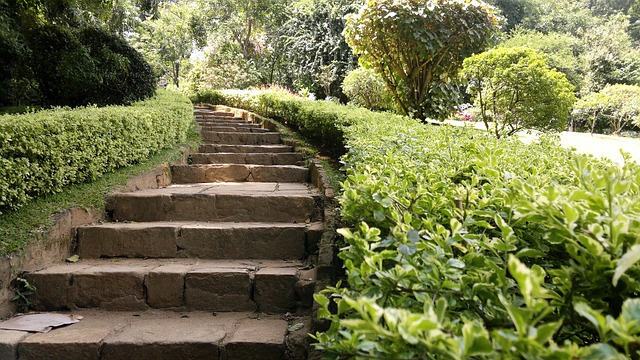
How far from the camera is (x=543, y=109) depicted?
831cm

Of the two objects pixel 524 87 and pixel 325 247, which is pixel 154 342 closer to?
pixel 325 247

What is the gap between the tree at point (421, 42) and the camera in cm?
814

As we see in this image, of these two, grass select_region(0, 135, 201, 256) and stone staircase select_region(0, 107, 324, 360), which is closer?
stone staircase select_region(0, 107, 324, 360)

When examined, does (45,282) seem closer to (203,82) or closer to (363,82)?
Result: (363,82)

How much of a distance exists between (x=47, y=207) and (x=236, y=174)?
7.49 feet

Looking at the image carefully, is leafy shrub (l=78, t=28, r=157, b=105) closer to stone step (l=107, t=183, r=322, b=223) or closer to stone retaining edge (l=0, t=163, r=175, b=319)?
stone step (l=107, t=183, r=322, b=223)

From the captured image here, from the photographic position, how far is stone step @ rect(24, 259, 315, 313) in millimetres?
2838

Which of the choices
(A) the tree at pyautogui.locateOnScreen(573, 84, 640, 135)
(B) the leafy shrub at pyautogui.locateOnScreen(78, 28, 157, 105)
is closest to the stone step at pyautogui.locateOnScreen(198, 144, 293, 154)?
(B) the leafy shrub at pyautogui.locateOnScreen(78, 28, 157, 105)

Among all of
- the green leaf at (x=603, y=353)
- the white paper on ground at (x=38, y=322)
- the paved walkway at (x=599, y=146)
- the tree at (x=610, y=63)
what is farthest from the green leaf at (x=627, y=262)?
the tree at (x=610, y=63)

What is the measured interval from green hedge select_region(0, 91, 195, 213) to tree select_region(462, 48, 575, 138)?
6.22m

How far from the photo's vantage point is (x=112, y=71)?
690 cm

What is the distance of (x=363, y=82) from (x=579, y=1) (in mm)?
38801

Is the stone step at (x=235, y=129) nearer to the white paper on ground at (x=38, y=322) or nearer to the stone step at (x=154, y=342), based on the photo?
the white paper on ground at (x=38, y=322)

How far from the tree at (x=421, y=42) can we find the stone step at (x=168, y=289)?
21.0ft
